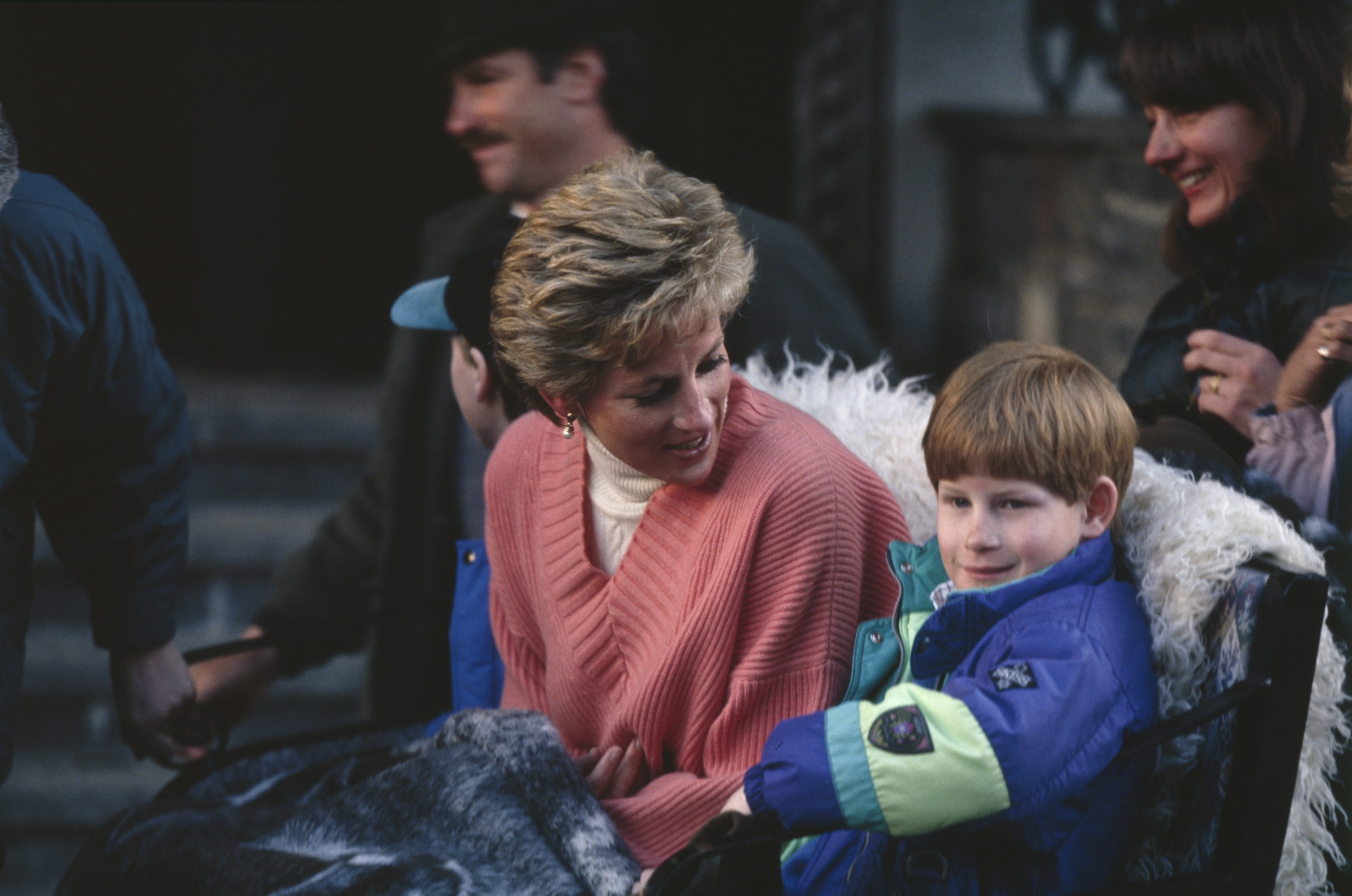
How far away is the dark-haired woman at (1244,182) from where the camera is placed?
1.72m

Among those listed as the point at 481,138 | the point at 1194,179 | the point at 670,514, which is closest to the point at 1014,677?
the point at 670,514

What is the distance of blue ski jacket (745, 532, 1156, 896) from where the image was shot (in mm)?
1312

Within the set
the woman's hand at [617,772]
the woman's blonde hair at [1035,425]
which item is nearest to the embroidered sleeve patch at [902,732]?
the woman's blonde hair at [1035,425]

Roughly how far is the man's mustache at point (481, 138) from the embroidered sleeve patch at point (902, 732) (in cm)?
159

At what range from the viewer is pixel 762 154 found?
4602 millimetres

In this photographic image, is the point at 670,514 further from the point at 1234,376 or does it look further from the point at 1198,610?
the point at 1234,376

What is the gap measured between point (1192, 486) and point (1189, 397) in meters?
0.33

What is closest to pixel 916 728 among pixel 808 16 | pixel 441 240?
pixel 441 240

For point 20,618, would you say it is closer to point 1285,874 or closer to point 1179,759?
point 1179,759

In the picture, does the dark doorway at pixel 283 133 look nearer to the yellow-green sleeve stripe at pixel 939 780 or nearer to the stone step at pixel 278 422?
the stone step at pixel 278 422

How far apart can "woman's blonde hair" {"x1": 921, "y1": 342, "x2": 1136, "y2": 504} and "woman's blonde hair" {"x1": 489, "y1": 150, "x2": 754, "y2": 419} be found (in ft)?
1.06

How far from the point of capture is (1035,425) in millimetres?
1439

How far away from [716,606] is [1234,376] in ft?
2.68

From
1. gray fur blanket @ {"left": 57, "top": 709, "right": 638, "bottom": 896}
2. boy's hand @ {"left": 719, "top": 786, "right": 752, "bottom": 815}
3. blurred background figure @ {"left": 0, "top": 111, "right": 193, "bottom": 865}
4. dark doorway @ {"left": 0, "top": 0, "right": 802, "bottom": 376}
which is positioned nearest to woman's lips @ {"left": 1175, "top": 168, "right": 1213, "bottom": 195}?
boy's hand @ {"left": 719, "top": 786, "right": 752, "bottom": 815}
